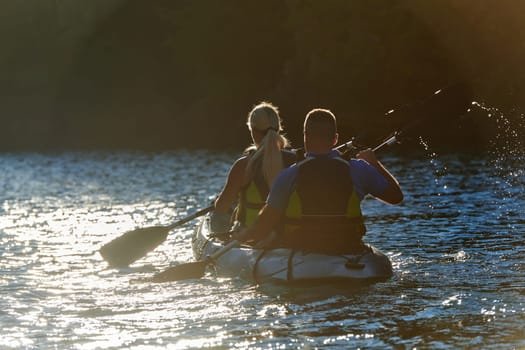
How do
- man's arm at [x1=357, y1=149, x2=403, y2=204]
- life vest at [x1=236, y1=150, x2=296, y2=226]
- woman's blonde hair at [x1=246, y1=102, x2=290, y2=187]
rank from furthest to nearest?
life vest at [x1=236, y1=150, x2=296, y2=226] → woman's blonde hair at [x1=246, y1=102, x2=290, y2=187] → man's arm at [x1=357, y1=149, x2=403, y2=204]

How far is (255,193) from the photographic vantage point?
11.5 m

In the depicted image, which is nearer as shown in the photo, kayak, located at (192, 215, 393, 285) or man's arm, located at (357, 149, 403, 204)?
man's arm, located at (357, 149, 403, 204)

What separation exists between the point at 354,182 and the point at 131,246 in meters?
3.95

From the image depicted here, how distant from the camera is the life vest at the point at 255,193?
1123 cm

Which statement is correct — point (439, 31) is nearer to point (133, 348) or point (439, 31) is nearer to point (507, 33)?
point (507, 33)

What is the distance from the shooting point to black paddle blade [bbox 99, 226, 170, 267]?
1278 cm

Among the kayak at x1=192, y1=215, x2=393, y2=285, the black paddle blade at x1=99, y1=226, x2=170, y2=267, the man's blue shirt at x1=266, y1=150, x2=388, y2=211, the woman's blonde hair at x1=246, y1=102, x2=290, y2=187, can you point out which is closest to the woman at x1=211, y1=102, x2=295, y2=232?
the woman's blonde hair at x1=246, y1=102, x2=290, y2=187

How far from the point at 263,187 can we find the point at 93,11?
66494mm

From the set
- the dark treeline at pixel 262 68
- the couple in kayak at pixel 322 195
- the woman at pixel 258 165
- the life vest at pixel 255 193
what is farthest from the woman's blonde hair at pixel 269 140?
the dark treeline at pixel 262 68

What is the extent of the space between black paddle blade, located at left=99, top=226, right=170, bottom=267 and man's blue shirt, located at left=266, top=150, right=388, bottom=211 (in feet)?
10.9

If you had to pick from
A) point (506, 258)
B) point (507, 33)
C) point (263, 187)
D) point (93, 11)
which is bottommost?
point (506, 258)

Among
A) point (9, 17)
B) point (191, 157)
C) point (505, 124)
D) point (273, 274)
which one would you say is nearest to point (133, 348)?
point (273, 274)

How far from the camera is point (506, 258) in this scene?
484 inches

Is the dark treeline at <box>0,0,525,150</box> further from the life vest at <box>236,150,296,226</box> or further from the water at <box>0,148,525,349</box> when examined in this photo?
the life vest at <box>236,150,296,226</box>
